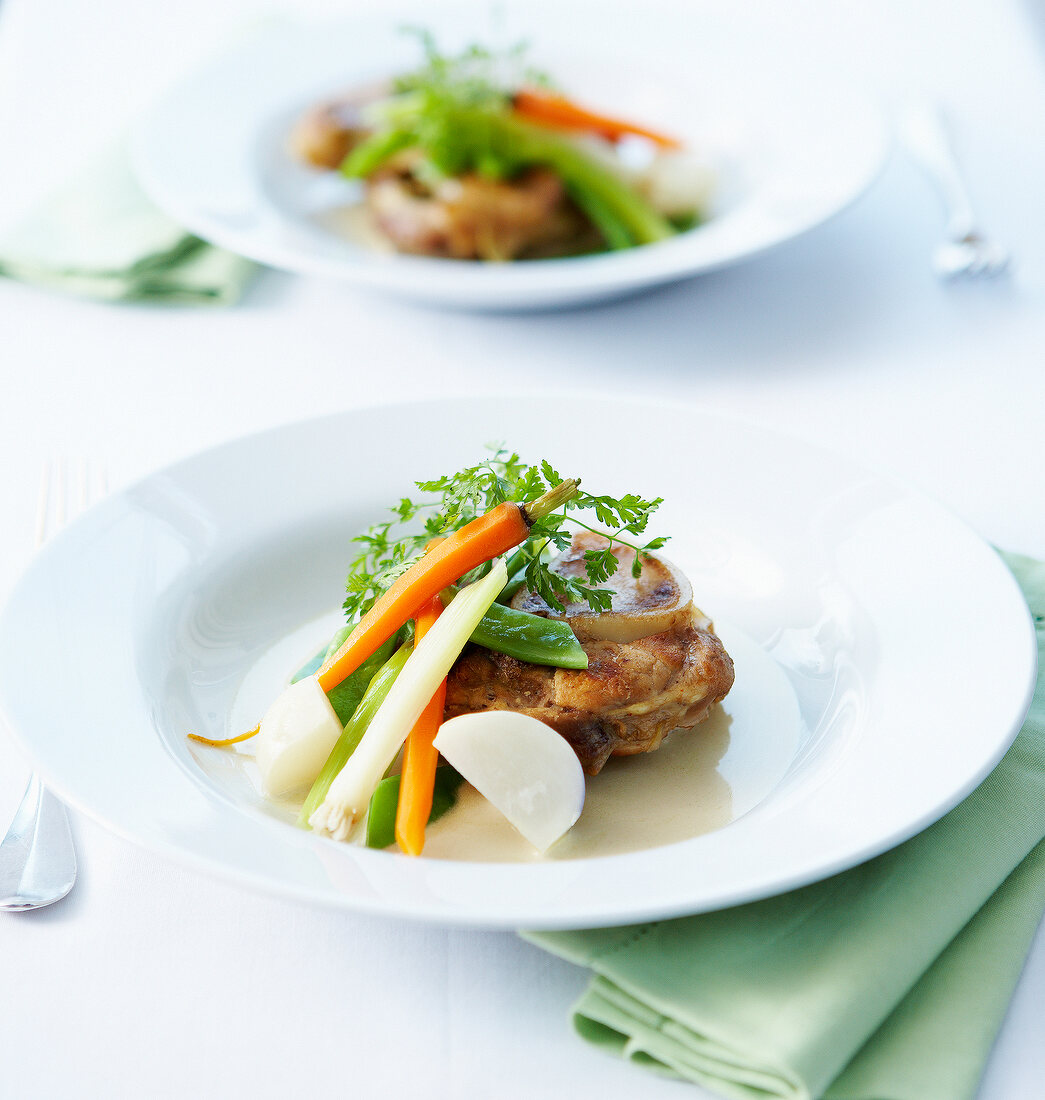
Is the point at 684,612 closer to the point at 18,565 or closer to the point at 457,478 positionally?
the point at 457,478

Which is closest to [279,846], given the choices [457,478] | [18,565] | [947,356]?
→ [457,478]

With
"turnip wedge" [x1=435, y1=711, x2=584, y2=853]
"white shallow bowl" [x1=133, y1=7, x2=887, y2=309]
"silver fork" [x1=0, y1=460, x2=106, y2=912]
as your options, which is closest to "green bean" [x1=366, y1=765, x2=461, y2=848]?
"turnip wedge" [x1=435, y1=711, x2=584, y2=853]

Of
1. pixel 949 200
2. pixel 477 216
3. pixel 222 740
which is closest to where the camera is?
pixel 222 740

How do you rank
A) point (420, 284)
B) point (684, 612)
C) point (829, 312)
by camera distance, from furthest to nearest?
1. point (829, 312)
2. point (420, 284)
3. point (684, 612)

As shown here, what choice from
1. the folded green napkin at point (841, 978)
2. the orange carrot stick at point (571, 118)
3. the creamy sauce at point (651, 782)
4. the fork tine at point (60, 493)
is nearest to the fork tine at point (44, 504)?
the fork tine at point (60, 493)

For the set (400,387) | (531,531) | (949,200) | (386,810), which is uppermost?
(531,531)

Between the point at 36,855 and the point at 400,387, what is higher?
the point at 36,855

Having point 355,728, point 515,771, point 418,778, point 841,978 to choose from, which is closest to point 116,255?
point 355,728

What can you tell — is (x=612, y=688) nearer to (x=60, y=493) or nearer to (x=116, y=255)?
(x=60, y=493)
